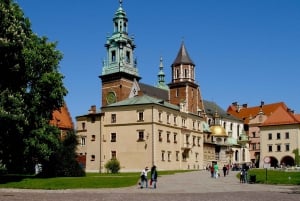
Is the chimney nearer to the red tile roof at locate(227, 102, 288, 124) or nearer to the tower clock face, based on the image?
the tower clock face

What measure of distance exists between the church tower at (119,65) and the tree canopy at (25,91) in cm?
5735

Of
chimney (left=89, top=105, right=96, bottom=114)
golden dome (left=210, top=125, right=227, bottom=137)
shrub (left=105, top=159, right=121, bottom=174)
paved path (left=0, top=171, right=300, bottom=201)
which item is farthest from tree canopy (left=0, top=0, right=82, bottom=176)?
golden dome (left=210, top=125, right=227, bottom=137)

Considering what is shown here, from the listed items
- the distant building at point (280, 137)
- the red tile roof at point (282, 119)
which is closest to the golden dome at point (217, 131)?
the distant building at point (280, 137)

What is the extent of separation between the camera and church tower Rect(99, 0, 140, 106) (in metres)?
105

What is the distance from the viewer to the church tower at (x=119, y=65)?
105 meters

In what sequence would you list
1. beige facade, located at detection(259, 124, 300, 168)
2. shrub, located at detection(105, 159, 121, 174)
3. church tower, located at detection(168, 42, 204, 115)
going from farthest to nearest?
1. beige facade, located at detection(259, 124, 300, 168)
2. church tower, located at detection(168, 42, 204, 115)
3. shrub, located at detection(105, 159, 121, 174)

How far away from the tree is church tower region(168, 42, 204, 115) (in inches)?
2129

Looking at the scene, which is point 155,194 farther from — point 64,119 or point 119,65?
point 119,65

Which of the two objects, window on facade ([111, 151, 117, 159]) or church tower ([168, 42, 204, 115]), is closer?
window on facade ([111, 151, 117, 159])

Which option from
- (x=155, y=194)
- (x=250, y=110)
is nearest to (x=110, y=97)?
(x=250, y=110)

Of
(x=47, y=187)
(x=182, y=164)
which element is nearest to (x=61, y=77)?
(x=47, y=187)

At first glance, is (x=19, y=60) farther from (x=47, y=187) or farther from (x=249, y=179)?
(x=249, y=179)

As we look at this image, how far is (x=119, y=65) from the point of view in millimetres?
106500

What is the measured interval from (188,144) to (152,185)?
4743 cm
